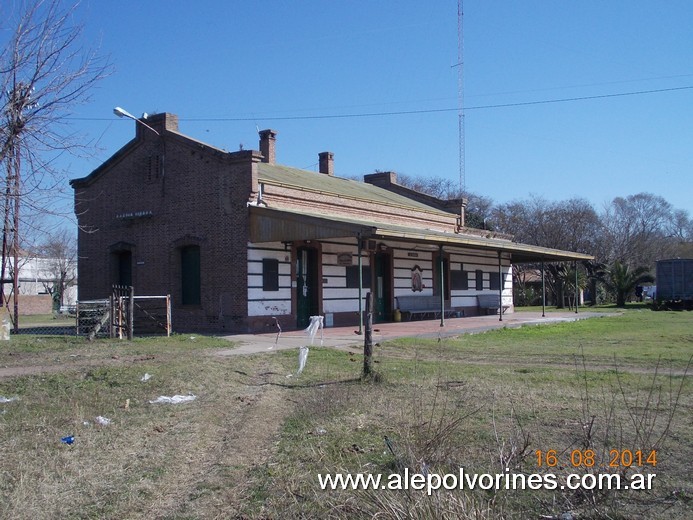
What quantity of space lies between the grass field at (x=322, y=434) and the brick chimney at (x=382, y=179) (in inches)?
986

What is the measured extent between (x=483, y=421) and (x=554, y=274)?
38.3 meters

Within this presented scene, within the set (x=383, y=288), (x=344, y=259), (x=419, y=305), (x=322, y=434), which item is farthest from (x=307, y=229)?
(x=322, y=434)

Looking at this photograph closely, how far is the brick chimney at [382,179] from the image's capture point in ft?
124

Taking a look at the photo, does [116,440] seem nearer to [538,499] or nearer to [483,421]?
[483,421]

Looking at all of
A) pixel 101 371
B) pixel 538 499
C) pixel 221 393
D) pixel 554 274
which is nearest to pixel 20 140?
pixel 101 371

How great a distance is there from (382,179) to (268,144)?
12027 mm

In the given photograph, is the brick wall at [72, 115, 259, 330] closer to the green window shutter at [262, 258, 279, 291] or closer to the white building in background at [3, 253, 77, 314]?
the green window shutter at [262, 258, 279, 291]

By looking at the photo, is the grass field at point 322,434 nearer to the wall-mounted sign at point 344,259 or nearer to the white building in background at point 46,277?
the wall-mounted sign at point 344,259

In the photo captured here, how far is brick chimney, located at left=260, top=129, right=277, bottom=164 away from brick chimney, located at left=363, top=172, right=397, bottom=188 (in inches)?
449

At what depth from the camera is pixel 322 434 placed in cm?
723

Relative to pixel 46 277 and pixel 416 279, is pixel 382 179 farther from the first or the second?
pixel 46 277

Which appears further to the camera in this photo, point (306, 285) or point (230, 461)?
point (306, 285)

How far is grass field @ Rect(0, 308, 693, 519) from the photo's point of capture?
5.21m

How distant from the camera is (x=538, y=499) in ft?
16.6
